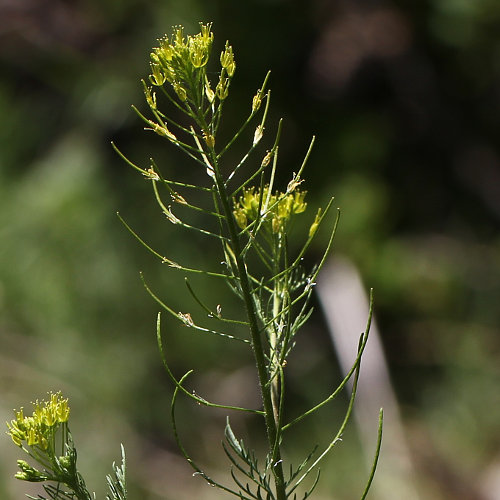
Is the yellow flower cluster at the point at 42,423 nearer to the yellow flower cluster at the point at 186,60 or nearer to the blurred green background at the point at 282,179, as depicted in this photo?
the yellow flower cluster at the point at 186,60

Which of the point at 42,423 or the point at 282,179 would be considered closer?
the point at 42,423

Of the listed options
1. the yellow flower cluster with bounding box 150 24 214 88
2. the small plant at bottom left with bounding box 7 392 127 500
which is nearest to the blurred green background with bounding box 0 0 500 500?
the small plant at bottom left with bounding box 7 392 127 500

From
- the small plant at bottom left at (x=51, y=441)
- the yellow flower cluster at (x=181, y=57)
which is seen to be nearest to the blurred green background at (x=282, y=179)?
the small plant at bottom left at (x=51, y=441)

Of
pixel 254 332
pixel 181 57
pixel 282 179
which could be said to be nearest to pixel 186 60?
pixel 181 57

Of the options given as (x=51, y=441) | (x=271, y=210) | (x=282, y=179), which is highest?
(x=282, y=179)

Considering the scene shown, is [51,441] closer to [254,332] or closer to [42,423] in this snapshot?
[42,423]

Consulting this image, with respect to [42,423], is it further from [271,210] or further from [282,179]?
[282,179]

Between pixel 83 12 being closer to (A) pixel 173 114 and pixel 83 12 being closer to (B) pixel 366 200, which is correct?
(A) pixel 173 114

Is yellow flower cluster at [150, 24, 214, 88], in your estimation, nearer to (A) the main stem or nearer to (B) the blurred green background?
(A) the main stem

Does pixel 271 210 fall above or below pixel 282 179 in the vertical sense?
below
